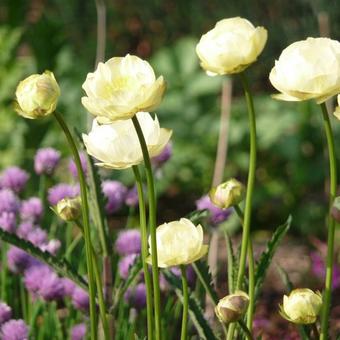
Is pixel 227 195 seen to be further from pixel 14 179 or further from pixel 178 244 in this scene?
pixel 14 179

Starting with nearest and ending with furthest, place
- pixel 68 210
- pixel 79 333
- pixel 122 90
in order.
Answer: pixel 122 90 < pixel 68 210 < pixel 79 333

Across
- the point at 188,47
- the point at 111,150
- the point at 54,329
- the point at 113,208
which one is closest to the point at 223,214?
the point at 113,208

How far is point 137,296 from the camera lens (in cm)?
172

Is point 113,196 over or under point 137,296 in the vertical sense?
over

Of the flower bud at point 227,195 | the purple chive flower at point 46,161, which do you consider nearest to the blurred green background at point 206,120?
the purple chive flower at point 46,161

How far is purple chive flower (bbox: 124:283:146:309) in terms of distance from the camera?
171 cm

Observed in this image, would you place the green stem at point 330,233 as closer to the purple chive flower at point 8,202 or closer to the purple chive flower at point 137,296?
the purple chive flower at point 137,296

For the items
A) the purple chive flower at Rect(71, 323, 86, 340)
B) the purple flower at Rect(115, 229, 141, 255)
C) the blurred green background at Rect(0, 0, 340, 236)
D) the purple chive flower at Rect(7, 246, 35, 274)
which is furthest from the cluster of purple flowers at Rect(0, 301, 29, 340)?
the blurred green background at Rect(0, 0, 340, 236)

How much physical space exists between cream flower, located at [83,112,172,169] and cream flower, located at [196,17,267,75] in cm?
10

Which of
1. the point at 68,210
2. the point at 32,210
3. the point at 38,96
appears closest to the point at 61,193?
the point at 32,210

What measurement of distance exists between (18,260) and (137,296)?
221 millimetres

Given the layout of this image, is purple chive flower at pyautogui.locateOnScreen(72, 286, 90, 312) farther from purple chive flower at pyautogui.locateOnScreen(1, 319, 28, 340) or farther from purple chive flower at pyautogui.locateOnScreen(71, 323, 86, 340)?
purple chive flower at pyautogui.locateOnScreen(1, 319, 28, 340)

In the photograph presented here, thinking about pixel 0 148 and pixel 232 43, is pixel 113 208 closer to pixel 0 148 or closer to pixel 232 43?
pixel 232 43

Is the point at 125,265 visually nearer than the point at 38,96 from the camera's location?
No
